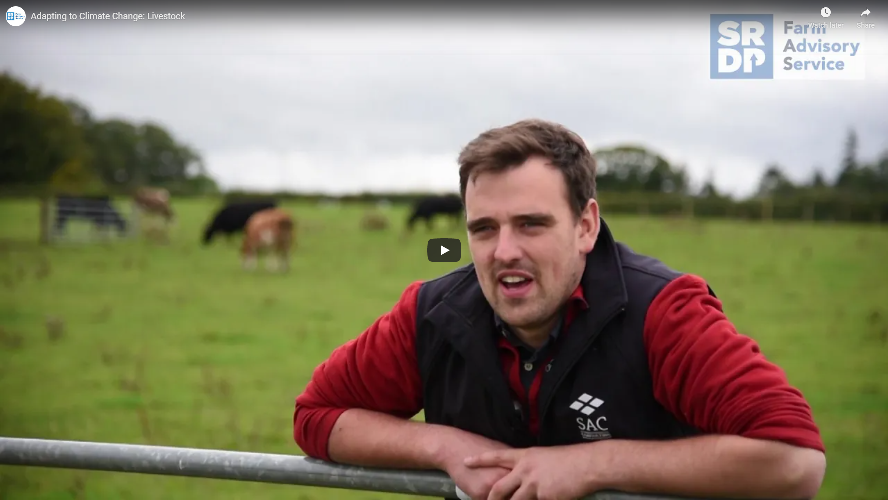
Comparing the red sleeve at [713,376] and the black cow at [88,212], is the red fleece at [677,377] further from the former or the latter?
the black cow at [88,212]

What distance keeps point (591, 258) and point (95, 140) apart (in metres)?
56.7

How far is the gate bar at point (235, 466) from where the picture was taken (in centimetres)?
212

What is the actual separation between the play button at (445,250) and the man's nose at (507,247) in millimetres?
362

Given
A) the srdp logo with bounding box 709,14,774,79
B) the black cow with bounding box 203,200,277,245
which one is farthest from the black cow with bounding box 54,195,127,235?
the srdp logo with bounding box 709,14,774,79

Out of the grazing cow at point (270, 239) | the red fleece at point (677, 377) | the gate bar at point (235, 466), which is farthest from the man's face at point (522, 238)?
the grazing cow at point (270, 239)

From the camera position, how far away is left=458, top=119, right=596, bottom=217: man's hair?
2324 mm

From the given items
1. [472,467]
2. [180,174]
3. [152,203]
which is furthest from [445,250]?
[180,174]

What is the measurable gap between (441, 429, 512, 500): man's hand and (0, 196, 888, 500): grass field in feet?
14.5

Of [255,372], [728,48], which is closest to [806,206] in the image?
[255,372]

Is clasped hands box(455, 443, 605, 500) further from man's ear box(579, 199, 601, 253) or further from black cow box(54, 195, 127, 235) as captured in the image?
black cow box(54, 195, 127, 235)

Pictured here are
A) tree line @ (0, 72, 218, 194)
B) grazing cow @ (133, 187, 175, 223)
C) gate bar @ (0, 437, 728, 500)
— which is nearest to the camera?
gate bar @ (0, 437, 728, 500)

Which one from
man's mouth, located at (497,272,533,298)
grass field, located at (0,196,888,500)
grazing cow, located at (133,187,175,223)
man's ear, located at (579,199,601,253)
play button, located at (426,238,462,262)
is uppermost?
grazing cow, located at (133,187,175,223)

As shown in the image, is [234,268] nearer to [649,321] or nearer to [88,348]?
[88,348]

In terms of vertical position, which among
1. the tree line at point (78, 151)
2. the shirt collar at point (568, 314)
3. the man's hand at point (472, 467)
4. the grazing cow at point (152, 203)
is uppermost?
the tree line at point (78, 151)
